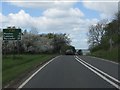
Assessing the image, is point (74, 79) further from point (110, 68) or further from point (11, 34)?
point (11, 34)

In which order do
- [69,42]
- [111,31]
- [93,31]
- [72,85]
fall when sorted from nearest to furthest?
[72,85] → [111,31] → [93,31] → [69,42]

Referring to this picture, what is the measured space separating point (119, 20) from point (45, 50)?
39.5m

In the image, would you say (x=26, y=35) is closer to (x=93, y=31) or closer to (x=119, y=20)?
(x=93, y=31)

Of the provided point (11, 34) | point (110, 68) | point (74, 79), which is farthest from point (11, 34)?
point (74, 79)

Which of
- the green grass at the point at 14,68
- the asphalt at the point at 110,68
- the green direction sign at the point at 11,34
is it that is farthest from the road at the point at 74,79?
the green direction sign at the point at 11,34

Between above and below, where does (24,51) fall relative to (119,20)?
below

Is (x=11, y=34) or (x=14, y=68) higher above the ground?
(x=11, y=34)

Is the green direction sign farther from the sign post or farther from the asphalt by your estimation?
the asphalt

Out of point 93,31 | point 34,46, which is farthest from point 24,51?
point 93,31

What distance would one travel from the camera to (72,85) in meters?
17.0

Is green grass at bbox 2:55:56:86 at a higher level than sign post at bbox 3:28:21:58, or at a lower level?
lower

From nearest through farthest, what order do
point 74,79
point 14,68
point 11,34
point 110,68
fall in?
point 74,79 < point 110,68 < point 14,68 < point 11,34

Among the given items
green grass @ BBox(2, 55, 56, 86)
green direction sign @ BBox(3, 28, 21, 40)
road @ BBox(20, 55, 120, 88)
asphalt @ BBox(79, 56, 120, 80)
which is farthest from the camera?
green direction sign @ BBox(3, 28, 21, 40)

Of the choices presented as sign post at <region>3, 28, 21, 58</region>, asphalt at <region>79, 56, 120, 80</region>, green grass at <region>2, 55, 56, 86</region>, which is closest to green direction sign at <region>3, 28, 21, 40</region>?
sign post at <region>3, 28, 21, 58</region>
